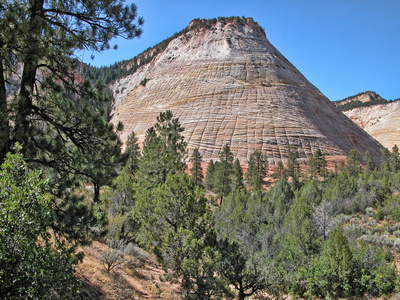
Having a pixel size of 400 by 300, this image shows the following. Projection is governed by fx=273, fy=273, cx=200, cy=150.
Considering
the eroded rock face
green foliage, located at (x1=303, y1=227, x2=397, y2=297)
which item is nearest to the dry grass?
green foliage, located at (x1=303, y1=227, x2=397, y2=297)

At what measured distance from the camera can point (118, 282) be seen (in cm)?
1058

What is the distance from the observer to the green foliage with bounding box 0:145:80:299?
3.83 metres

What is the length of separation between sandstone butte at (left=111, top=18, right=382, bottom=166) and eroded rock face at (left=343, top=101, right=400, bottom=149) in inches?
1237

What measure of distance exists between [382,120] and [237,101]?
243ft

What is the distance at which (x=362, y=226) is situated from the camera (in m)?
21.1

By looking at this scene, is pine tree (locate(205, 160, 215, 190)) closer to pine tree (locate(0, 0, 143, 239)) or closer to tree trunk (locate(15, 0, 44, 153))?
pine tree (locate(0, 0, 143, 239))

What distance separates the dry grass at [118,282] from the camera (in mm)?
9133

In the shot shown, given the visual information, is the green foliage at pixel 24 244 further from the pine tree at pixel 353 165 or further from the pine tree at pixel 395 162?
the pine tree at pixel 395 162

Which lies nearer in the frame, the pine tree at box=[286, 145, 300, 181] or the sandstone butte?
the pine tree at box=[286, 145, 300, 181]

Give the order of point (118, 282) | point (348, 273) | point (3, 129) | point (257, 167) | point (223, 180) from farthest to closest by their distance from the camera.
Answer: point (257, 167) → point (223, 180) → point (348, 273) → point (118, 282) → point (3, 129)

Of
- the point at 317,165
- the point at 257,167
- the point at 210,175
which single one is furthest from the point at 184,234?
the point at 317,165

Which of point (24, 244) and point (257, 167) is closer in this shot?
point (24, 244)

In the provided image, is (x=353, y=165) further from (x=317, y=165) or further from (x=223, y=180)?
(x=223, y=180)

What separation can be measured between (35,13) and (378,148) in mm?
71097
